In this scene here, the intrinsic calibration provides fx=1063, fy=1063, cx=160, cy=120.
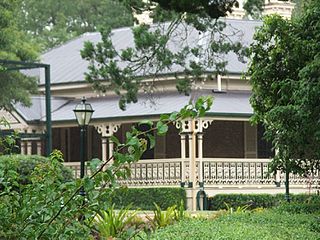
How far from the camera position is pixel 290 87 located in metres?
20.8

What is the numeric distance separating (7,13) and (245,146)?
30.4 ft

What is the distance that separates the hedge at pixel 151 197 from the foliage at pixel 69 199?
Result: 23.7 meters

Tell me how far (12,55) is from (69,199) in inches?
1208

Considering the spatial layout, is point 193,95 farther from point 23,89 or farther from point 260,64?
point 260,64

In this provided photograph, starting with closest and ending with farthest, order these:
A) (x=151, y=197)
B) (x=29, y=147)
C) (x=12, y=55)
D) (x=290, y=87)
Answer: (x=290, y=87) < (x=151, y=197) < (x=29, y=147) < (x=12, y=55)

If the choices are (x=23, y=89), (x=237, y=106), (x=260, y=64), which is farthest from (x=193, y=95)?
(x=260, y=64)

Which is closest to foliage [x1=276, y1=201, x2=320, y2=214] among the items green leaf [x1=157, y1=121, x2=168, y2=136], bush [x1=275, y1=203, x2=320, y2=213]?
bush [x1=275, y1=203, x2=320, y2=213]

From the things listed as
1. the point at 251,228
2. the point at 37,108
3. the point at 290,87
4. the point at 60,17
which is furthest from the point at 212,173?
the point at 60,17

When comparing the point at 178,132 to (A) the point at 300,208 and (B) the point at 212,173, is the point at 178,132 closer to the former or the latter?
(B) the point at 212,173

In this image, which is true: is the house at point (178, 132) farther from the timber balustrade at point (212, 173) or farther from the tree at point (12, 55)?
the tree at point (12, 55)

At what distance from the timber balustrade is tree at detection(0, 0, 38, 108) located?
13.7ft

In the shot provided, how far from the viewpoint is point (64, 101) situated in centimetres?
3931

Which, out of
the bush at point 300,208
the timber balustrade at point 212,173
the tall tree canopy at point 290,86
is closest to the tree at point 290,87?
the tall tree canopy at point 290,86

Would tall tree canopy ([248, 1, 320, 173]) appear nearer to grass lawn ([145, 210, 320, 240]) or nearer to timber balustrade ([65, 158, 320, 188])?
grass lawn ([145, 210, 320, 240])
